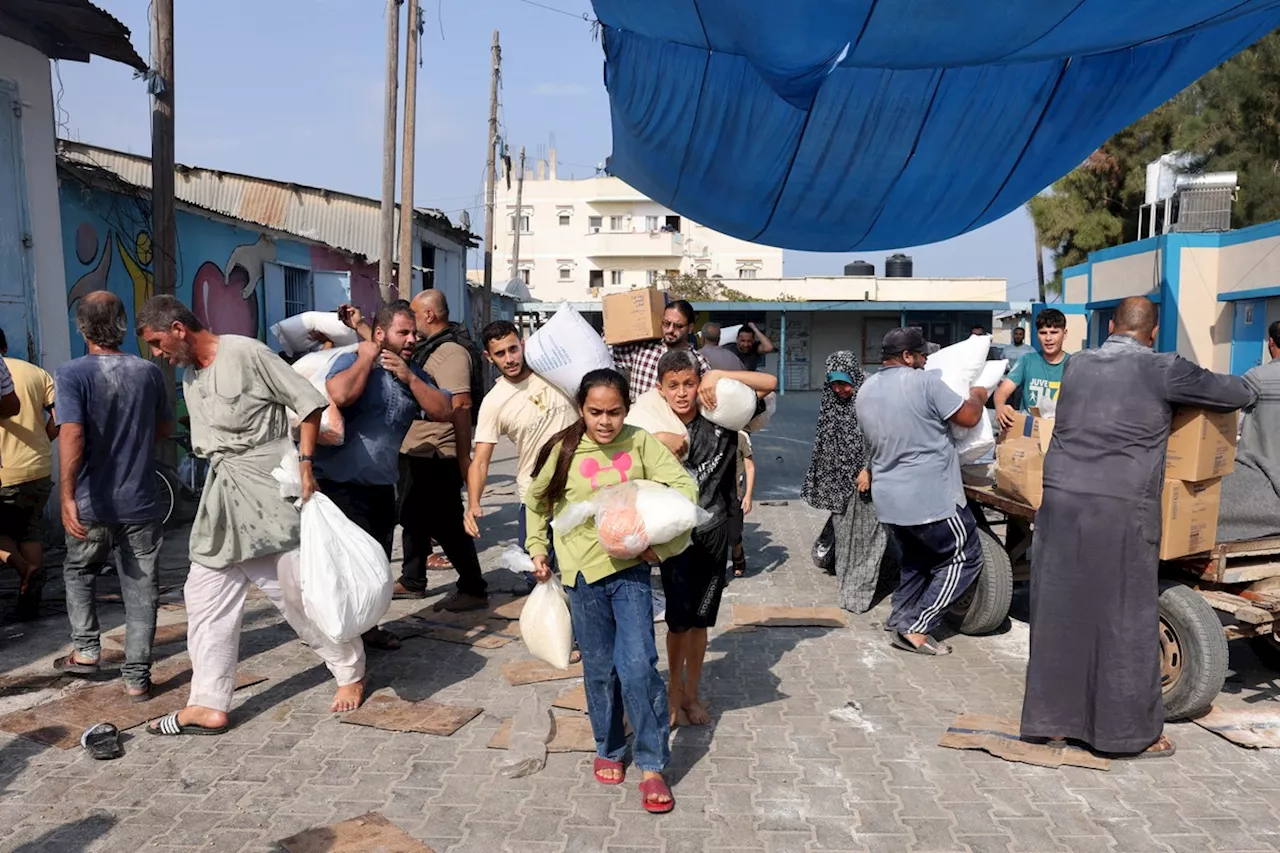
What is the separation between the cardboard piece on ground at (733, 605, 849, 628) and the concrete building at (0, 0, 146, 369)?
5.90m

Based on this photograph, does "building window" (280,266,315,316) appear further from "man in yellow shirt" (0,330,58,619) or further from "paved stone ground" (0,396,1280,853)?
"paved stone ground" (0,396,1280,853)

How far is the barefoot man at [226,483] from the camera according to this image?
418cm

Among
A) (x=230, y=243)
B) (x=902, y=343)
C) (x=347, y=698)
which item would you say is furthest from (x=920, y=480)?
(x=230, y=243)

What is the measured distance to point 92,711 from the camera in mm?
4391

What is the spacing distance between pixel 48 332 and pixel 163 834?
231 inches

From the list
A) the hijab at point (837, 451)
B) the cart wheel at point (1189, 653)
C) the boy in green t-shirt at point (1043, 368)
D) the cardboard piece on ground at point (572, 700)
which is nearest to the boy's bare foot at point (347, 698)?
the cardboard piece on ground at point (572, 700)

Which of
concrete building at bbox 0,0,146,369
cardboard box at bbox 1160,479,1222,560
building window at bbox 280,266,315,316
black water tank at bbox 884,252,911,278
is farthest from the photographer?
black water tank at bbox 884,252,911,278

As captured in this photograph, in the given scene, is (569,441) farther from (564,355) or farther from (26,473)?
(26,473)

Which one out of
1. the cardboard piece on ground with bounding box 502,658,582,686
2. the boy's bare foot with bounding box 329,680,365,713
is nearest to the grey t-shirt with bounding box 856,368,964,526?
the cardboard piece on ground with bounding box 502,658,582,686

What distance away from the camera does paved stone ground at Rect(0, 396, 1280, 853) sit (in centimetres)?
332

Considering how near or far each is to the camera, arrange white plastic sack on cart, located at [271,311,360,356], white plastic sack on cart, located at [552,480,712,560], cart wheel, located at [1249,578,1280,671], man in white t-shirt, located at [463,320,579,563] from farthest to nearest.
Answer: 1. white plastic sack on cart, located at [271,311,360,356]
2. man in white t-shirt, located at [463,320,579,563]
3. cart wheel, located at [1249,578,1280,671]
4. white plastic sack on cart, located at [552,480,712,560]

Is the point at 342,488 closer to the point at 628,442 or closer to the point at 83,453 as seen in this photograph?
the point at 83,453

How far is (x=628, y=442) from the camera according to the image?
357 centimetres

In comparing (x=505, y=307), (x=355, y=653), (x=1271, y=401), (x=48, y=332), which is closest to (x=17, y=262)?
(x=48, y=332)
